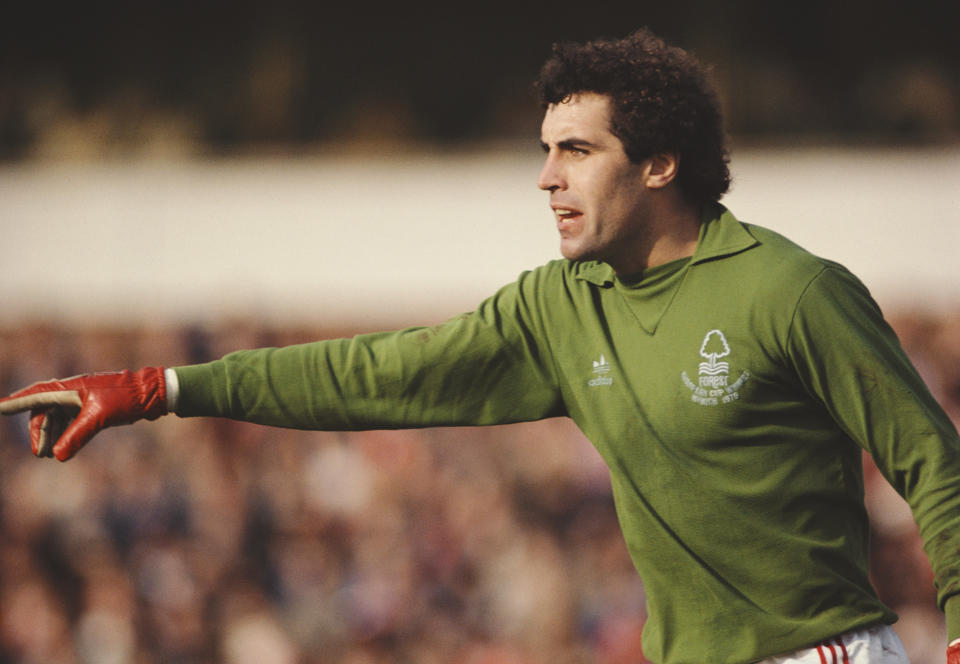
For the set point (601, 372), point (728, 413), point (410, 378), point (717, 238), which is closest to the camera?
point (728, 413)

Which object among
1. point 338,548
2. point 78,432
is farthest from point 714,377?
point 338,548

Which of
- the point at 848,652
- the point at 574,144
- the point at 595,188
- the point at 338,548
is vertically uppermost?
the point at 574,144

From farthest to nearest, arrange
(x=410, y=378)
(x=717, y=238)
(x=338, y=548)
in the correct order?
(x=338, y=548), (x=410, y=378), (x=717, y=238)

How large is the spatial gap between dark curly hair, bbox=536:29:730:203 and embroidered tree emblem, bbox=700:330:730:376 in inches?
16.3

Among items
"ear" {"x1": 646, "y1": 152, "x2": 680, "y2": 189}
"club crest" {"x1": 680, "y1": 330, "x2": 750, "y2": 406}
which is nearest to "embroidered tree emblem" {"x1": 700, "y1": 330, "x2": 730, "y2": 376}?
"club crest" {"x1": 680, "y1": 330, "x2": 750, "y2": 406}

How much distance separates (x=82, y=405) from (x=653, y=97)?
1.54 m

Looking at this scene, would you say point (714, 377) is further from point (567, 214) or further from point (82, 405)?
point (82, 405)

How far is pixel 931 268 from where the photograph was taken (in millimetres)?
10859

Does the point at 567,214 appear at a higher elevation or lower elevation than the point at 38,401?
higher

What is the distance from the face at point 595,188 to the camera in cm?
307

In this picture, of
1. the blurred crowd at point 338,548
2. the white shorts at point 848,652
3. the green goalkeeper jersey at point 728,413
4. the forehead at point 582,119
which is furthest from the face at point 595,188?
the blurred crowd at point 338,548

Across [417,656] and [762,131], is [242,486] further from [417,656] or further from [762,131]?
[762,131]

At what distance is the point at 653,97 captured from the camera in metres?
3.11

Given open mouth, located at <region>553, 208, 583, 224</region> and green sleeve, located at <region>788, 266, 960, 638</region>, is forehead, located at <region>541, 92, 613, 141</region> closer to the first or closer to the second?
open mouth, located at <region>553, 208, 583, 224</region>
